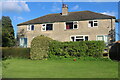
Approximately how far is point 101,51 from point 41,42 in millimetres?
6374

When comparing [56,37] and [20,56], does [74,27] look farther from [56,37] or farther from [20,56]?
[20,56]

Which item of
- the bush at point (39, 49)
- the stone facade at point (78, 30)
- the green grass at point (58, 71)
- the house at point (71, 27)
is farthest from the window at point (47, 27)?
the green grass at point (58, 71)

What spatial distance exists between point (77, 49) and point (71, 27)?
11.4 meters

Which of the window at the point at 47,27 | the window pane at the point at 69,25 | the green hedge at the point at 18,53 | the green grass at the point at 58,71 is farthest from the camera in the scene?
the window at the point at 47,27

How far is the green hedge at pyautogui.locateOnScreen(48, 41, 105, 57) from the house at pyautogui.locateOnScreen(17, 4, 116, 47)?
8.50m

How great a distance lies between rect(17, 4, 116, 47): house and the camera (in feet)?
78.2

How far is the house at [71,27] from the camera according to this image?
2384 centimetres

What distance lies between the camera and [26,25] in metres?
29.5

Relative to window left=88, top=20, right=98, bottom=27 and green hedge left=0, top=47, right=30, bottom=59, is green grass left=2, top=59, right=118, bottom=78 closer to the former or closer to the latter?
green hedge left=0, top=47, right=30, bottom=59

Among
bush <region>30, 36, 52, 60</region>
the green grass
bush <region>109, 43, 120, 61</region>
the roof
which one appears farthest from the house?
the green grass

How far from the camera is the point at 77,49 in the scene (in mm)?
15820

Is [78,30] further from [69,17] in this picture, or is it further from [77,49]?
[77,49]

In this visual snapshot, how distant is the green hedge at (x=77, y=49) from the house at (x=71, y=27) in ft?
27.9

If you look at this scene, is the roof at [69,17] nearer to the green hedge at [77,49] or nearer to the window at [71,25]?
the window at [71,25]
